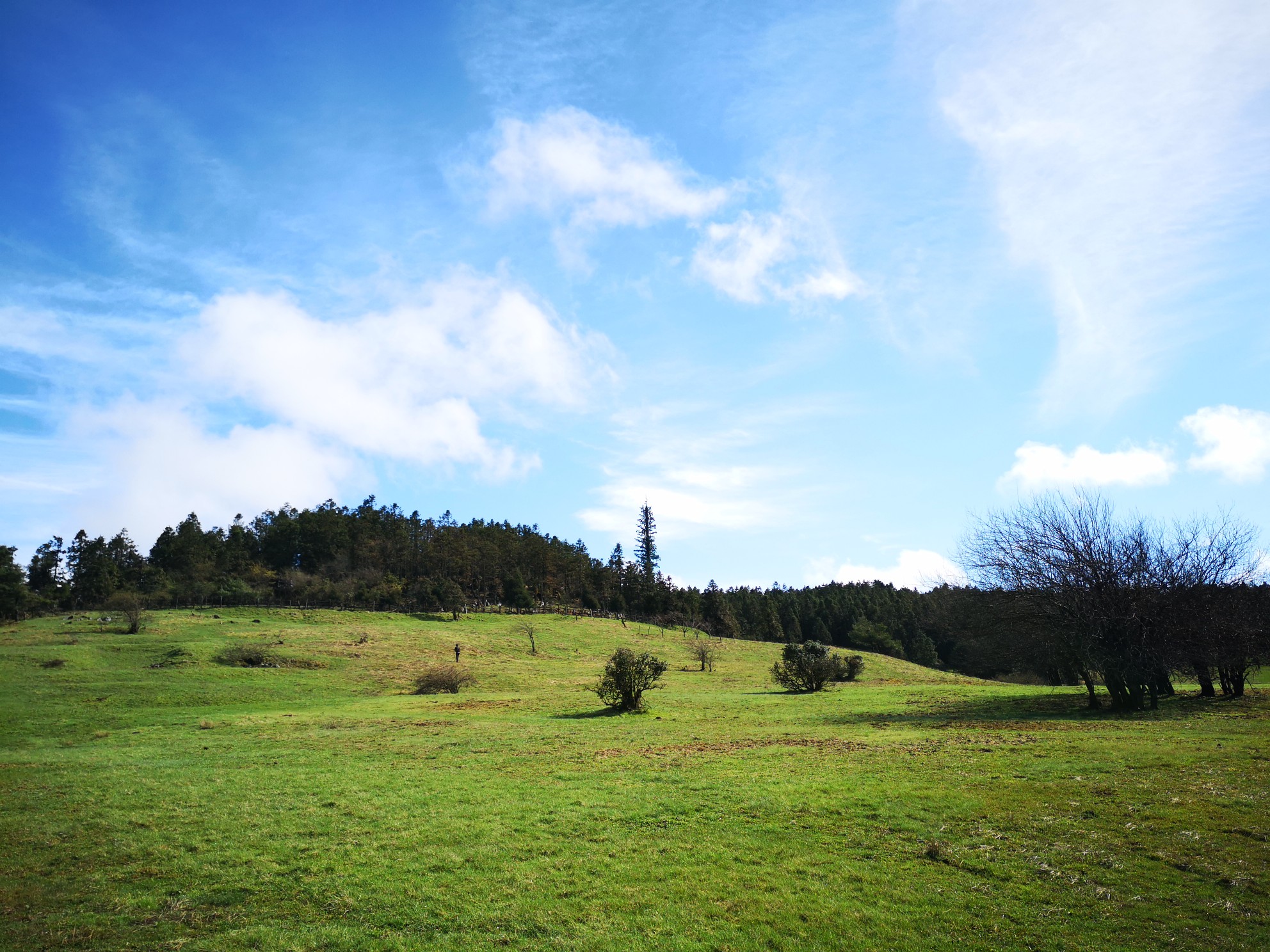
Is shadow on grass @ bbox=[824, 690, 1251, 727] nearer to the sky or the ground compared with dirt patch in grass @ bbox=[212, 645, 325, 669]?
nearer to the sky

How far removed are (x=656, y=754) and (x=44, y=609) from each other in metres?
111

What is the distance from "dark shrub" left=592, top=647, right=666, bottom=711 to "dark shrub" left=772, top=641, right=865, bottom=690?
15049 mm

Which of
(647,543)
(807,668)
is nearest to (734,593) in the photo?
(647,543)

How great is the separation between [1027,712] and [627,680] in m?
19.9

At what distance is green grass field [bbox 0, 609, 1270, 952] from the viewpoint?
9031 millimetres

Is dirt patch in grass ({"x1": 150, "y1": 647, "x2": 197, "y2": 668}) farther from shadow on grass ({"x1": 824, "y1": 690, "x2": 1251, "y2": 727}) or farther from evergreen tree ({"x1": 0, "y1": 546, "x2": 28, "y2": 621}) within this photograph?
shadow on grass ({"x1": 824, "y1": 690, "x2": 1251, "y2": 727})

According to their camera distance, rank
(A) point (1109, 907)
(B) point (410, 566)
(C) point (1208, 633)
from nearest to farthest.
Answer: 1. (A) point (1109, 907)
2. (C) point (1208, 633)
3. (B) point (410, 566)

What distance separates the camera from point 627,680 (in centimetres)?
3634

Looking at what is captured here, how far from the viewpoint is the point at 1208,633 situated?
30.9m

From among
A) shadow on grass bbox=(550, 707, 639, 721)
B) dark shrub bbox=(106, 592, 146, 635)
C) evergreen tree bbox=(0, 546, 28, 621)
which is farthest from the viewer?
evergreen tree bbox=(0, 546, 28, 621)

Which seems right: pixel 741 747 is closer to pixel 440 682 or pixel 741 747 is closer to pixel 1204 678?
pixel 1204 678

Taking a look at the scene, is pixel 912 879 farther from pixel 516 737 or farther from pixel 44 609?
pixel 44 609

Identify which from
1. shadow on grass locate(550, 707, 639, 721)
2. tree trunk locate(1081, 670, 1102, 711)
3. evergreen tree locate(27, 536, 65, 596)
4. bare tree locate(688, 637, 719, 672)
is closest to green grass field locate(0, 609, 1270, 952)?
tree trunk locate(1081, 670, 1102, 711)

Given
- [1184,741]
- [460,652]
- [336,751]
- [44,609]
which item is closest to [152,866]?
[336,751]
